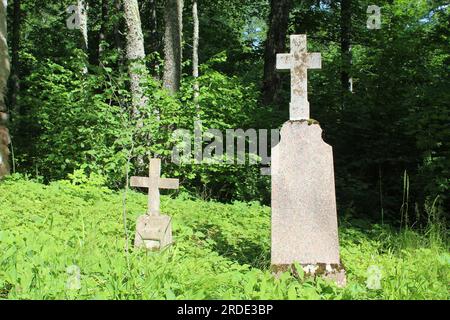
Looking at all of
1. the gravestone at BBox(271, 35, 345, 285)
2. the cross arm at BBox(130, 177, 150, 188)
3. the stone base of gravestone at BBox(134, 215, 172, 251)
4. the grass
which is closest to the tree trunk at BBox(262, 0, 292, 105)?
the grass

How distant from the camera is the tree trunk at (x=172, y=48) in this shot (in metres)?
11.0

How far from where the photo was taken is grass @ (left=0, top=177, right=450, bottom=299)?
350 centimetres

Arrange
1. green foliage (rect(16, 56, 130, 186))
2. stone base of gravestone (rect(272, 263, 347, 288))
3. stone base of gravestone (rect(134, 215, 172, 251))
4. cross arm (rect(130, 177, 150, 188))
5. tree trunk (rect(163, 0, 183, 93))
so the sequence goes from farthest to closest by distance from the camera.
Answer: tree trunk (rect(163, 0, 183, 93)), green foliage (rect(16, 56, 130, 186)), cross arm (rect(130, 177, 150, 188)), stone base of gravestone (rect(134, 215, 172, 251)), stone base of gravestone (rect(272, 263, 347, 288))

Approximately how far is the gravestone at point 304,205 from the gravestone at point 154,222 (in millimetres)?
1442

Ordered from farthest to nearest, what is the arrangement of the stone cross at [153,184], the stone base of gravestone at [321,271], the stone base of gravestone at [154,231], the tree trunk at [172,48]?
the tree trunk at [172,48], the stone cross at [153,184], the stone base of gravestone at [154,231], the stone base of gravestone at [321,271]

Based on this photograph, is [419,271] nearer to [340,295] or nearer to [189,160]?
[340,295]

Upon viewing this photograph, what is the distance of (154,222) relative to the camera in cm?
591

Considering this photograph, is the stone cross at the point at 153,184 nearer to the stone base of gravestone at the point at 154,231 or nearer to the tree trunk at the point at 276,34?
the stone base of gravestone at the point at 154,231

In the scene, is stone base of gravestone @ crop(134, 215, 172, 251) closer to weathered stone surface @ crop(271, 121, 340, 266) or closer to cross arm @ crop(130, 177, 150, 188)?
cross arm @ crop(130, 177, 150, 188)

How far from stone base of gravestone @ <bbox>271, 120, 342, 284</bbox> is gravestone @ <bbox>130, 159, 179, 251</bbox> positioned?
1.42m

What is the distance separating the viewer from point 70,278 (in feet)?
10.9

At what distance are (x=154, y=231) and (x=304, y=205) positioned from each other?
1.96 m

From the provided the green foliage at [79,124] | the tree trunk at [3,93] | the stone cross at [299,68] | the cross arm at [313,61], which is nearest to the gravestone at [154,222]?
the stone cross at [299,68]

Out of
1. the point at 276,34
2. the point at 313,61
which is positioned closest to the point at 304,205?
the point at 313,61
